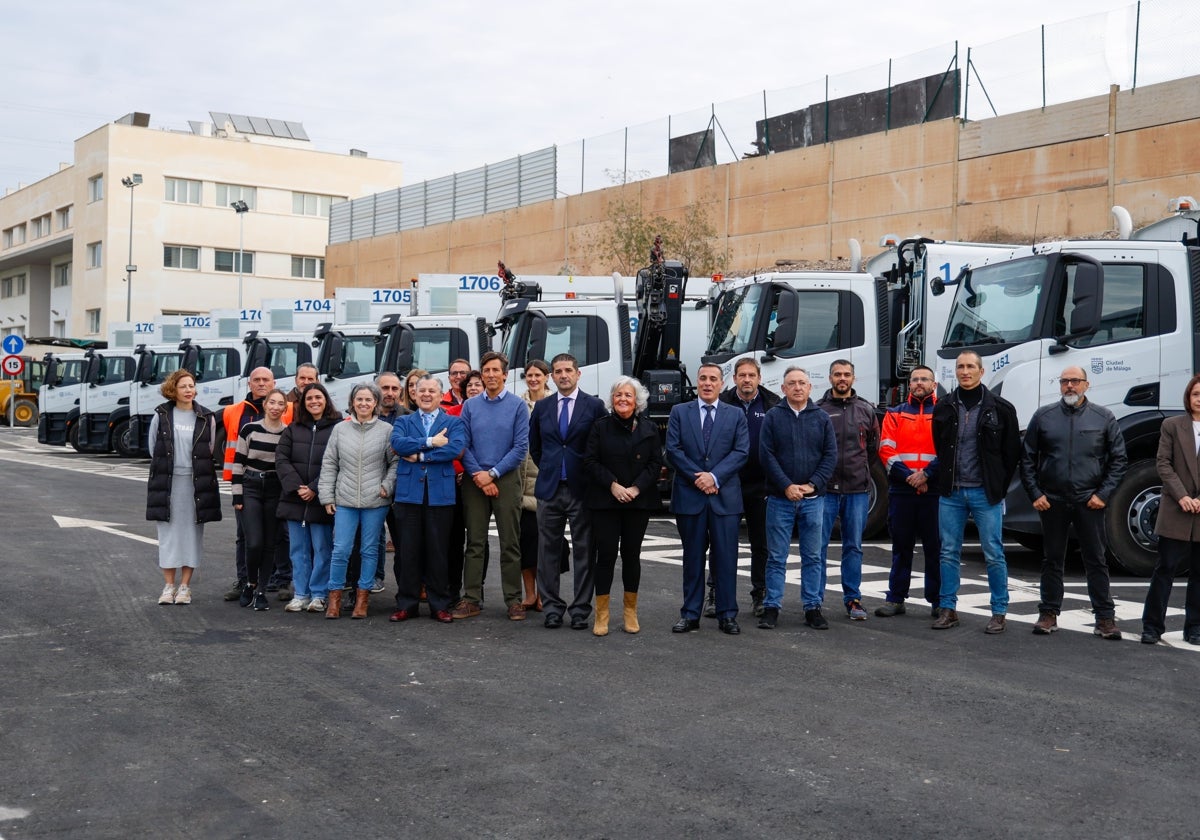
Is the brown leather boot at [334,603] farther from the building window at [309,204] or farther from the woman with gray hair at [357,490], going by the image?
the building window at [309,204]

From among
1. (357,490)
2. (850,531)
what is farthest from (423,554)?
(850,531)

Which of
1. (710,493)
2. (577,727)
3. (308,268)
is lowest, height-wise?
(577,727)

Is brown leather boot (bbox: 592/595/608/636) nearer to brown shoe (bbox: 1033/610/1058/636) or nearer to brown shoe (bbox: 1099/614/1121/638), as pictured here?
brown shoe (bbox: 1033/610/1058/636)

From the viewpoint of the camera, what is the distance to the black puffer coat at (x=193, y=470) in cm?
983

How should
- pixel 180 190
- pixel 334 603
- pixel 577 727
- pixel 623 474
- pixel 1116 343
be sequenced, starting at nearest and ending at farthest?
pixel 577 727 → pixel 623 474 → pixel 334 603 → pixel 1116 343 → pixel 180 190

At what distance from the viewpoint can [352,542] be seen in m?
9.48

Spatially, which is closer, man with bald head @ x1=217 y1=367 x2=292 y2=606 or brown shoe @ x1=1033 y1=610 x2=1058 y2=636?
brown shoe @ x1=1033 y1=610 x2=1058 y2=636

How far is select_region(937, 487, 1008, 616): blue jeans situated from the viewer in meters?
8.96

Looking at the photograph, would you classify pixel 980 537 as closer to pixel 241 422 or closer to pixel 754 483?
pixel 754 483

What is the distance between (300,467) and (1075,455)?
573 cm

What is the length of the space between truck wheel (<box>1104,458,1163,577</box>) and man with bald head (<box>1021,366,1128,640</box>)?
9.29 ft

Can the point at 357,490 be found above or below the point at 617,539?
above

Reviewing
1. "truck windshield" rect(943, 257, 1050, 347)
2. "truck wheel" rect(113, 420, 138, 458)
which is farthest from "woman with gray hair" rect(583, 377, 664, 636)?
"truck wheel" rect(113, 420, 138, 458)

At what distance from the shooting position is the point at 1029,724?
6.43 metres
